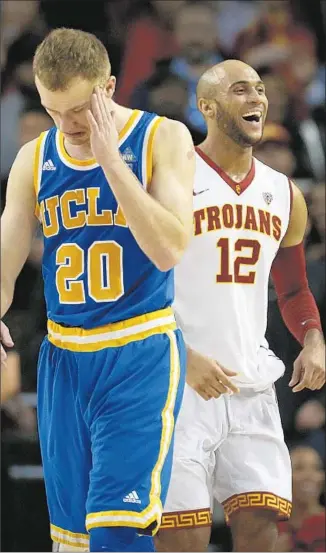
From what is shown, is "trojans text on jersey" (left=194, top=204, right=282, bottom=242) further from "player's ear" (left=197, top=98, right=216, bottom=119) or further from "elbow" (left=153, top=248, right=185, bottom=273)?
"elbow" (left=153, top=248, right=185, bottom=273)

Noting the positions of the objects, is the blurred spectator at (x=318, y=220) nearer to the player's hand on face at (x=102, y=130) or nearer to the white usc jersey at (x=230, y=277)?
the white usc jersey at (x=230, y=277)

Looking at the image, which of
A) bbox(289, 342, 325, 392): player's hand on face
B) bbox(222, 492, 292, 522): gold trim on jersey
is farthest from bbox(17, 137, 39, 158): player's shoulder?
bbox(222, 492, 292, 522): gold trim on jersey

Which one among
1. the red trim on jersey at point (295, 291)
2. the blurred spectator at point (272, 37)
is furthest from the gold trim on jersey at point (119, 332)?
the blurred spectator at point (272, 37)

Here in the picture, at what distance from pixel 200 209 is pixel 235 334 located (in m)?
0.50

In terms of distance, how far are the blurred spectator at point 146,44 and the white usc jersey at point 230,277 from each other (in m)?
0.83

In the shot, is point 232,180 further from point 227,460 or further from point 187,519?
point 187,519

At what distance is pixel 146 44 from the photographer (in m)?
5.28

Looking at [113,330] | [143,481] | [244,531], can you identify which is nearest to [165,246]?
[113,330]

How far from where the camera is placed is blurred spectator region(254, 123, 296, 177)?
15.7 feet

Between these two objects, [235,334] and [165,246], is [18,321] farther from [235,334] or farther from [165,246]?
[165,246]

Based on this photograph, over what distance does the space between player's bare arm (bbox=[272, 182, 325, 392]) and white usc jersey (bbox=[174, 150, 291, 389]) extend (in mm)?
85

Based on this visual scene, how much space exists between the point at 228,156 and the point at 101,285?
3.81ft

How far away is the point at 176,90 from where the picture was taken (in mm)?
4652

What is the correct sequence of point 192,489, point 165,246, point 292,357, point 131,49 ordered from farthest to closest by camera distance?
1. point 131,49
2. point 292,357
3. point 192,489
4. point 165,246
